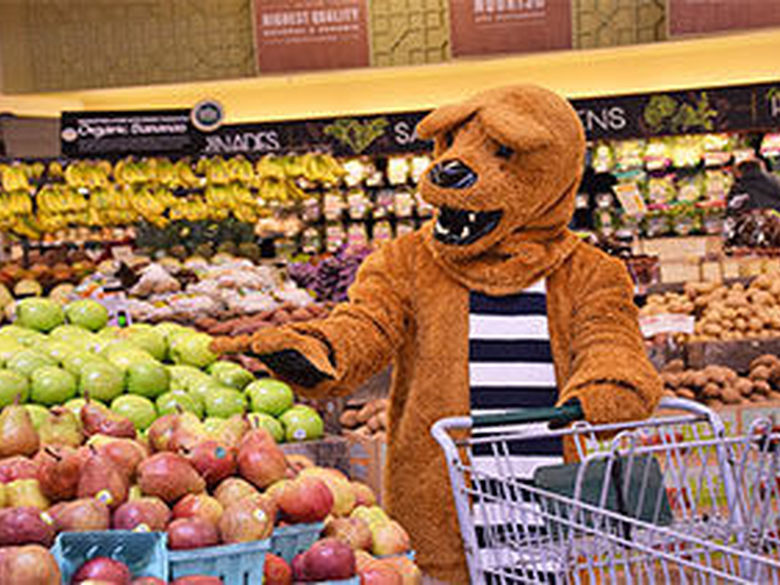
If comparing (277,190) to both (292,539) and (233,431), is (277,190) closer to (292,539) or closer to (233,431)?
(233,431)

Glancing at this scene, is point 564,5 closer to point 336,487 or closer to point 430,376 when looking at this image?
point 430,376

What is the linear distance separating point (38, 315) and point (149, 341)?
536 mm

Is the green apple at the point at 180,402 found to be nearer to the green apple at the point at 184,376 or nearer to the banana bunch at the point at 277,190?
the green apple at the point at 184,376

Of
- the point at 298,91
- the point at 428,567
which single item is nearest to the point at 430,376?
the point at 428,567

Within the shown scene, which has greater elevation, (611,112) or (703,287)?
(611,112)

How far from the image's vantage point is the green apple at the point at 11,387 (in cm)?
359

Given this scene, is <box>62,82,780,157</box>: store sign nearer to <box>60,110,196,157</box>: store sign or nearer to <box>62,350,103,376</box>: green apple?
<box>60,110,196,157</box>: store sign

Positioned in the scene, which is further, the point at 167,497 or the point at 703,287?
the point at 703,287

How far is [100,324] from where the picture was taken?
4.78 m

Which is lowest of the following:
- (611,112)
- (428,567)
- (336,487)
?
(428,567)

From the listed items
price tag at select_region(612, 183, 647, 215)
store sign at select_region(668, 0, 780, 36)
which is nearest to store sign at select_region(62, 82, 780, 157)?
store sign at select_region(668, 0, 780, 36)

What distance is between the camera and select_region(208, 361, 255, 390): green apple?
13.6ft

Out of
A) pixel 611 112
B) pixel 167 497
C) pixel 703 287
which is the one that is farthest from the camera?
pixel 611 112

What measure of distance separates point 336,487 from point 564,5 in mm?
6676
